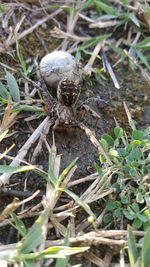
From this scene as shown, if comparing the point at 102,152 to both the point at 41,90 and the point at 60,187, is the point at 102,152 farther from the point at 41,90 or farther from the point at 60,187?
the point at 41,90

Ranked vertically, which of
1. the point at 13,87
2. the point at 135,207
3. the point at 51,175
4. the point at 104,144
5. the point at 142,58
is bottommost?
the point at 135,207

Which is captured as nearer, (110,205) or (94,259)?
(94,259)

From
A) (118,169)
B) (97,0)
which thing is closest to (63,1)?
(97,0)

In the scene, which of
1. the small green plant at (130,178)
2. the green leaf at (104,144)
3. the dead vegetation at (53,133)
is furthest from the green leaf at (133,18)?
the green leaf at (104,144)

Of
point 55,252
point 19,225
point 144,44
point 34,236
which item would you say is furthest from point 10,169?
point 144,44

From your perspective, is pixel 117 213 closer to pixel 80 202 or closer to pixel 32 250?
pixel 80 202
